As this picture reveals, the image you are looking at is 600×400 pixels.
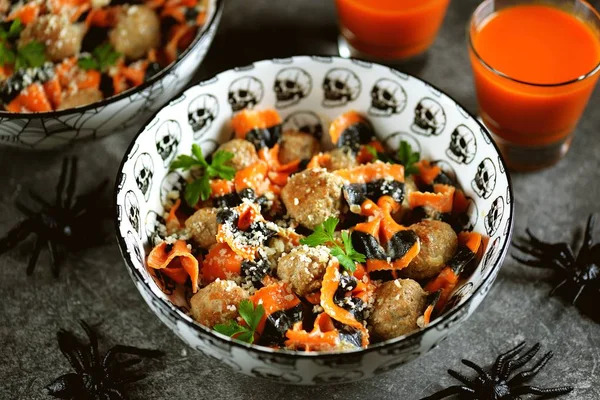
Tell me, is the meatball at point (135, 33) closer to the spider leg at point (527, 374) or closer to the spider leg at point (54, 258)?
the spider leg at point (54, 258)

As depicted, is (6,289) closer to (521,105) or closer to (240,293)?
(240,293)

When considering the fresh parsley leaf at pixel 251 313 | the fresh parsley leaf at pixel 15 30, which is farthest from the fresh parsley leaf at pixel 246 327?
the fresh parsley leaf at pixel 15 30

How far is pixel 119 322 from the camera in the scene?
97.3 inches

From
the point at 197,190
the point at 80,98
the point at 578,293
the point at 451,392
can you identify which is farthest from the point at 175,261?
the point at 578,293

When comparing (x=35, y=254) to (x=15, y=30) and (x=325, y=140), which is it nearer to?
(x=15, y=30)

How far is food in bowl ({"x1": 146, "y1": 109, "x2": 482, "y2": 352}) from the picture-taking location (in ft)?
6.79

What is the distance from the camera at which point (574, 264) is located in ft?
8.30

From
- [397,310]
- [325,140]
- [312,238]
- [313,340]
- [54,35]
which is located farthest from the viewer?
[54,35]

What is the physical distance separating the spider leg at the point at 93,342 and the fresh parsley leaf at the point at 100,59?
1.03m

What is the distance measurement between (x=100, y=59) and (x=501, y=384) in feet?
6.35

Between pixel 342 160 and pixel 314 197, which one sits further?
pixel 342 160

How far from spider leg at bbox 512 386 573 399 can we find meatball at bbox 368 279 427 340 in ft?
1.36

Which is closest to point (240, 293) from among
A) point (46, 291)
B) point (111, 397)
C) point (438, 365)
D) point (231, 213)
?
point (231, 213)

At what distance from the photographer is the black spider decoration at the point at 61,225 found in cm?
265
